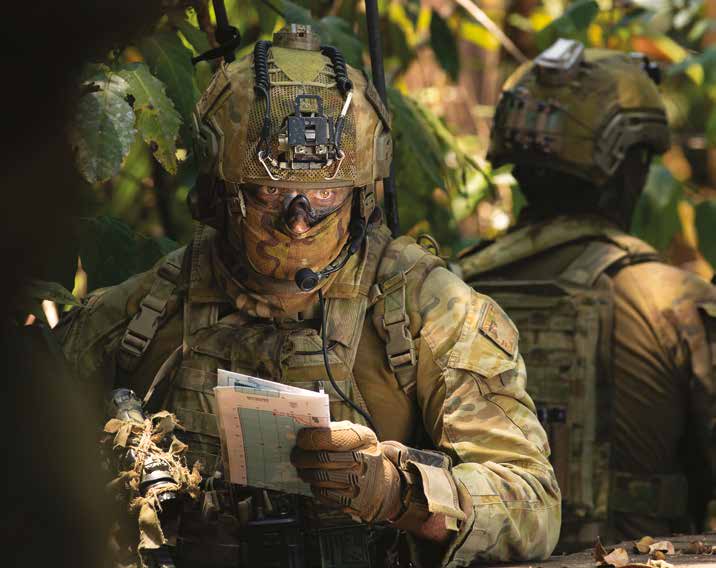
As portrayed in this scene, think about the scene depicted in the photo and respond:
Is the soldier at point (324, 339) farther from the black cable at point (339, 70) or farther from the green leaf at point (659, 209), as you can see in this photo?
the green leaf at point (659, 209)

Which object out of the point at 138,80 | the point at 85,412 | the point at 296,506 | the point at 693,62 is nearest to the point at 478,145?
the point at 693,62

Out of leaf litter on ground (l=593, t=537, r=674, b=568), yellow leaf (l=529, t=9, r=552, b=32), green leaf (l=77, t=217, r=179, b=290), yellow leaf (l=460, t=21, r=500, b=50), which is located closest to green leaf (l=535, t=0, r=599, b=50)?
yellow leaf (l=460, t=21, r=500, b=50)

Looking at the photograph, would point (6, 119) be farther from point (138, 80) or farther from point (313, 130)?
point (138, 80)

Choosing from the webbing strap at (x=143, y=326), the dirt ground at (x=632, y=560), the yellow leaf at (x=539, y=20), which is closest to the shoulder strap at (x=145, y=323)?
the webbing strap at (x=143, y=326)

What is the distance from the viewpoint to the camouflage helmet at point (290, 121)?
3080mm

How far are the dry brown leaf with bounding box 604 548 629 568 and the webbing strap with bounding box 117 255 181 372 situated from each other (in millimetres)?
1348

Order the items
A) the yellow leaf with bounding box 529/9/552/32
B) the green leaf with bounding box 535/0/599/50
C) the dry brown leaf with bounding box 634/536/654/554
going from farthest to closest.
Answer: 1. the yellow leaf with bounding box 529/9/552/32
2. the green leaf with bounding box 535/0/599/50
3. the dry brown leaf with bounding box 634/536/654/554

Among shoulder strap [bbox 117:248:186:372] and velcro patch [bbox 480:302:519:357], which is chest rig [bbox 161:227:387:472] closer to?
shoulder strap [bbox 117:248:186:372]

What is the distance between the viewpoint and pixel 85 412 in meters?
0.83

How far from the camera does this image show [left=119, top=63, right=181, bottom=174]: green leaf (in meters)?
3.53

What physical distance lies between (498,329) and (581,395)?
1893 millimetres

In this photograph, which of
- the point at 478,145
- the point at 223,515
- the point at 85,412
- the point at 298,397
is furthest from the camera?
the point at 478,145

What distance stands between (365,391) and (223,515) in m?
0.49

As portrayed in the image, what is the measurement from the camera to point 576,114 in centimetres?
545
